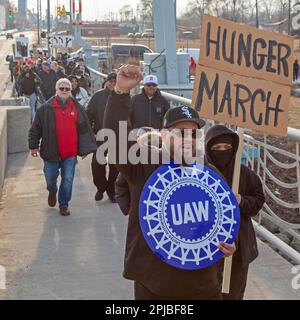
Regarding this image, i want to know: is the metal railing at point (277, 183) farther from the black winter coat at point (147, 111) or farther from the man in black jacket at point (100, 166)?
the man in black jacket at point (100, 166)

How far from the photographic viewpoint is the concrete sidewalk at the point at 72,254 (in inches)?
214

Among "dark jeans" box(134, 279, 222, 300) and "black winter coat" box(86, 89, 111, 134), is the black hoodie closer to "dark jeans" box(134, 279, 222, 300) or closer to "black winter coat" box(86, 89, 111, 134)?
"dark jeans" box(134, 279, 222, 300)

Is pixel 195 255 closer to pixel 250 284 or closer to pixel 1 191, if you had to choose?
pixel 250 284

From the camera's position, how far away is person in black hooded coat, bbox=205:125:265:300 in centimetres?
403

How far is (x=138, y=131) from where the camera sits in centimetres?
386

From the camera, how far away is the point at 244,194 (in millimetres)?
4211

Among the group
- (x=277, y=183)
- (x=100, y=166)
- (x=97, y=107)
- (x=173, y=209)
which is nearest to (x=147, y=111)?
(x=97, y=107)

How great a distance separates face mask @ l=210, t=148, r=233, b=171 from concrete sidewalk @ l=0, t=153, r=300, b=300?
1.71 metres

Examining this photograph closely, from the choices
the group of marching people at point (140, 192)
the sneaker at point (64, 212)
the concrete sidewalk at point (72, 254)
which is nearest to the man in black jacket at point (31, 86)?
the concrete sidewalk at point (72, 254)

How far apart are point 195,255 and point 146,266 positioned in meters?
0.25

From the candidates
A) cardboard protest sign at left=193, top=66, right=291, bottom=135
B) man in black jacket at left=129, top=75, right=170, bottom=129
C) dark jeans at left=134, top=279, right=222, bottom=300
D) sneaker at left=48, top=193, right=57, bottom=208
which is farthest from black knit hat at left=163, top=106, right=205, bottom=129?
sneaker at left=48, top=193, right=57, bottom=208

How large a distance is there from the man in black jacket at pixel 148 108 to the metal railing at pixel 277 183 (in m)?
0.48

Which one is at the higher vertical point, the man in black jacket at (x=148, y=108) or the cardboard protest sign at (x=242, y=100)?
the cardboard protest sign at (x=242, y=100)
